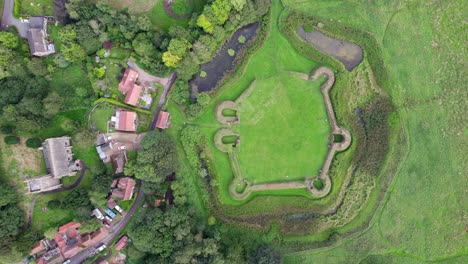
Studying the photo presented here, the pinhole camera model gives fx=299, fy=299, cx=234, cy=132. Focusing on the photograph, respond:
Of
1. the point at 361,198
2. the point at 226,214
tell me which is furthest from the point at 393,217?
the point at 226,214

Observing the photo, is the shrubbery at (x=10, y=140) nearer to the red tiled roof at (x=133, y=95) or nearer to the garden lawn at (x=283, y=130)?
the red tiled roof at (x=133, y=95)

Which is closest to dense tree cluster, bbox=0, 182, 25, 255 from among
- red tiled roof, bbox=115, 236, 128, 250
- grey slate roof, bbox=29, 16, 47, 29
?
red tiled roof, bbox=115, 236, 128, 250

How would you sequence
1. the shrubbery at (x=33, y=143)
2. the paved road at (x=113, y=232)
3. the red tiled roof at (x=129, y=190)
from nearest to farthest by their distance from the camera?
the shrubbery at (x=33, y=143) < the red tiled roof at (x=129, y=190) < the paved road at (x=113, y=232)

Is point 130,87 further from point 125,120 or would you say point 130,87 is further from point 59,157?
point 59,157

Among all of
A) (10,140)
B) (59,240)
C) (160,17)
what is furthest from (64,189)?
(160,17)

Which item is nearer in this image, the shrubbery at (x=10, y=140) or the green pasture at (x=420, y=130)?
the shrubbery at (x=10, y=140)

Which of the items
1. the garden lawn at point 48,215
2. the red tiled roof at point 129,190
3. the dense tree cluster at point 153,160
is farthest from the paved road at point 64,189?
the dense tree cluster at point 153,160

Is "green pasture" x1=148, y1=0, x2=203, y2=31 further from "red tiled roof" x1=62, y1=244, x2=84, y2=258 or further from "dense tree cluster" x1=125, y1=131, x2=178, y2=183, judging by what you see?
"red tiled roof" x1=62, y1=244, x2=84, y2=258
